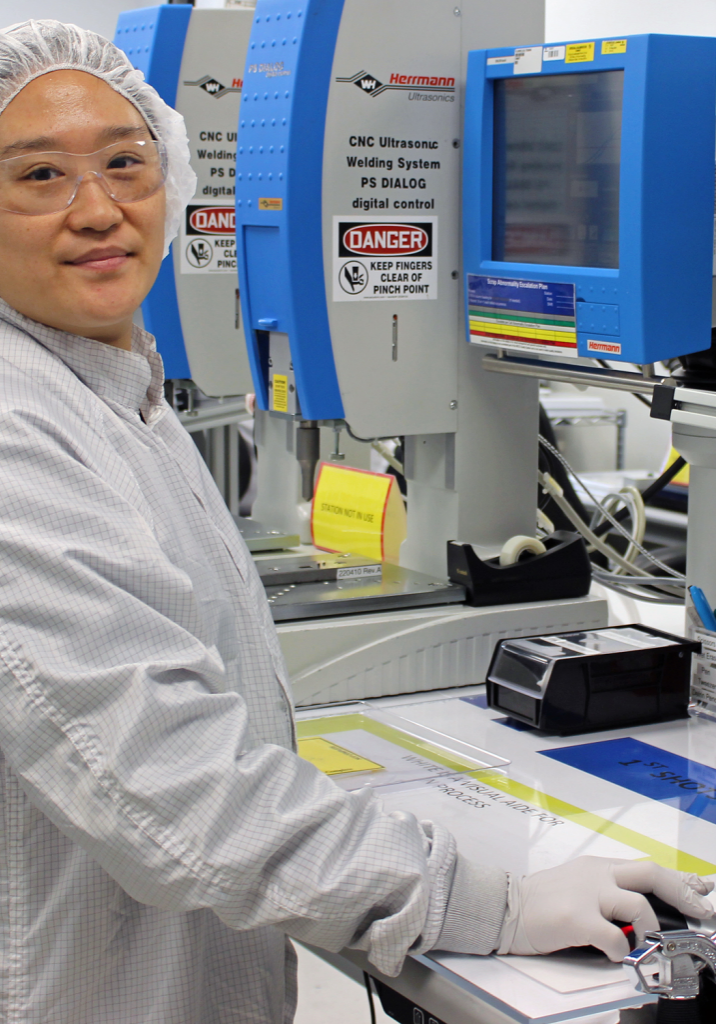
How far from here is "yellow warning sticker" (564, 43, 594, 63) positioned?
163 cm

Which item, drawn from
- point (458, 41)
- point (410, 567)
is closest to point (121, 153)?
point (458, 41)

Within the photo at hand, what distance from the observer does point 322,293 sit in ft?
6.12

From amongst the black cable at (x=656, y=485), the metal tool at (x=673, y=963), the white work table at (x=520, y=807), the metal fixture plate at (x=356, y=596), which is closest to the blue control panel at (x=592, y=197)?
the metal fixture plate at (x=356, y=596)

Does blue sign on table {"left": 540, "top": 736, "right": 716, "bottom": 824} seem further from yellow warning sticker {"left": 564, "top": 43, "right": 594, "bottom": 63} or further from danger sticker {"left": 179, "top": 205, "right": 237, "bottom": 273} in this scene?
danger sticker {"left": 179, "top": 205, "right": 237, "bottom": 273}

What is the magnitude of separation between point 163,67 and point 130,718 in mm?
1797

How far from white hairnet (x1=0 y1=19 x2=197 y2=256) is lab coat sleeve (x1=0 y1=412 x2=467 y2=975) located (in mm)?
334

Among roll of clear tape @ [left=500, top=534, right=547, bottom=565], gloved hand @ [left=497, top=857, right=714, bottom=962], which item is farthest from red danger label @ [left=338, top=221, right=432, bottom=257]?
gloved hand @ [left=497, top=857, right=714, bottom=962]

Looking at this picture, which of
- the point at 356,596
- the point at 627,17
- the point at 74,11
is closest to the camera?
the point at 356,596

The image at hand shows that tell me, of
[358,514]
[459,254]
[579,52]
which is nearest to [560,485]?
[358,514]

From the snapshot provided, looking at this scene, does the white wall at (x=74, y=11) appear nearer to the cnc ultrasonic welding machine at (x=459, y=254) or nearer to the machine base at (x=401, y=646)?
the cnc ultrasonic welding machine at (x=459, y=254)

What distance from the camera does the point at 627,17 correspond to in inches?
110

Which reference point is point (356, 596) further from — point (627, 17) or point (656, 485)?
point (627, 17)

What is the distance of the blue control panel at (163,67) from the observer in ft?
7.57

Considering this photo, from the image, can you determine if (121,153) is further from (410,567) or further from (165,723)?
(410,567)
